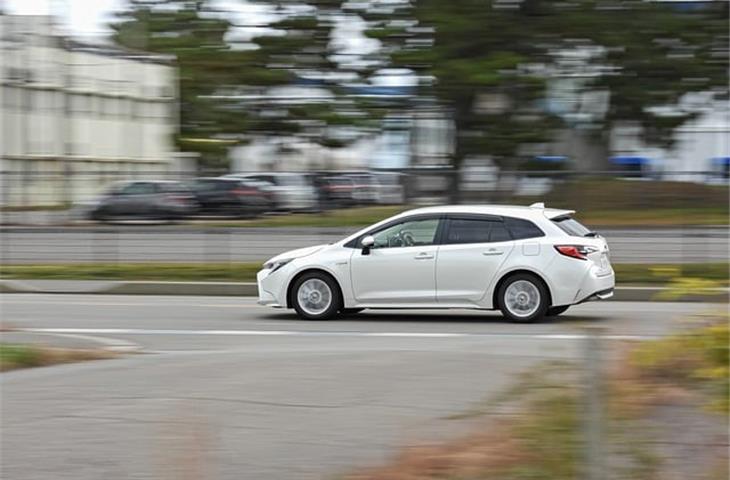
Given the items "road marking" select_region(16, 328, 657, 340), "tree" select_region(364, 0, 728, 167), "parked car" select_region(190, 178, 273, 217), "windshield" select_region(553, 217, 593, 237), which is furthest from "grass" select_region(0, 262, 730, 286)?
"tree" select_region(364, 0, 728, 167)

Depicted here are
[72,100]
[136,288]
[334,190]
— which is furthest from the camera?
[72,100]

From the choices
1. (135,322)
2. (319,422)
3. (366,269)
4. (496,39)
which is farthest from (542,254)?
(496,39)

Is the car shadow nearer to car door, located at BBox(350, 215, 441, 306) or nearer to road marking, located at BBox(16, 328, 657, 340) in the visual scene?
car door, located at BBox(350, 215, 441, 306)

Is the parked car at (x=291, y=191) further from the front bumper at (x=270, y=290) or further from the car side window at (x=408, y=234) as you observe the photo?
the car side window at (x=408, y=234)

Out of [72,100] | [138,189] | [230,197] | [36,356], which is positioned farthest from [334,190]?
[72,100]

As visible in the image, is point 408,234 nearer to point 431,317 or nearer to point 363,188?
point 431,317

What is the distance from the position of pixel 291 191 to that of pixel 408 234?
33.3 ft

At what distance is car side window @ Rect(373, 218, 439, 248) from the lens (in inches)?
590

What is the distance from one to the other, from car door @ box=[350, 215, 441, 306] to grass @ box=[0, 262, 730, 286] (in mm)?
6170

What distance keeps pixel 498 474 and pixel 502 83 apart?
23.7 m

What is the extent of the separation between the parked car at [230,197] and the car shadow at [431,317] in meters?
7.65

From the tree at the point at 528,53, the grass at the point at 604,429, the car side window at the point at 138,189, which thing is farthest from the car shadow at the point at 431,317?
the tree at the point at 528,53

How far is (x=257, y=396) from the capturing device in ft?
27.6

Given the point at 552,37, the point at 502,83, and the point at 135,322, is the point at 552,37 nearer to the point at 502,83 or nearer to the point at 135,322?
the point at 502,83
